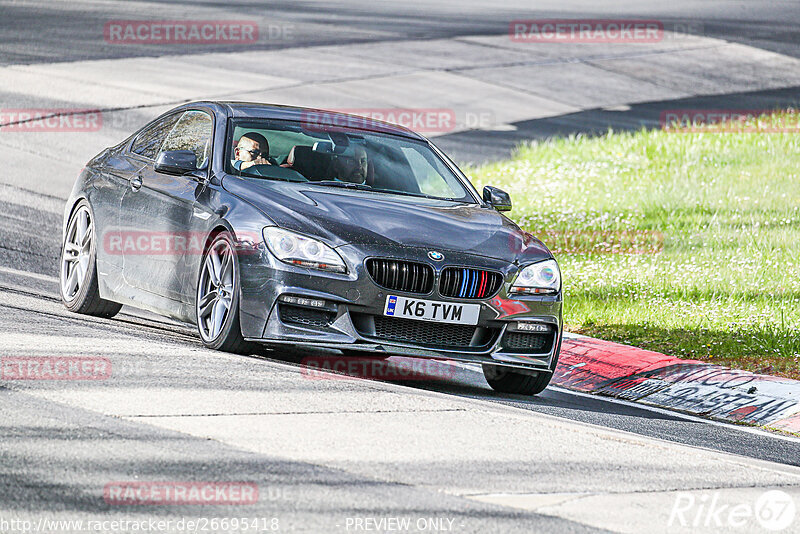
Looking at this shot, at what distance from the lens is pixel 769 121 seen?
81.8ft

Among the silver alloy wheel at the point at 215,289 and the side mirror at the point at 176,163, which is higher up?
the side mirror at the point at 176,163

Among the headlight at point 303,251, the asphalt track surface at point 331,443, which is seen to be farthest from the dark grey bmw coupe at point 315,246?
the asphalt track surface at point 331,443

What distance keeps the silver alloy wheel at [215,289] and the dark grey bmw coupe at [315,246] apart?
0.5 inches

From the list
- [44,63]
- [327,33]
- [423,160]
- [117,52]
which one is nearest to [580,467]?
[423,160]

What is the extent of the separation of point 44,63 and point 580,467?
18.9 meters

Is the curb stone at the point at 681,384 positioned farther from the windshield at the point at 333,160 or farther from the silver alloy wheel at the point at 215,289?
the silver alloy wheel at the point at 215,289

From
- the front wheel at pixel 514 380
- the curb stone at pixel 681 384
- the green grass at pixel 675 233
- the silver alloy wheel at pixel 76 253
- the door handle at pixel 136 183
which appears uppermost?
the door handle at pixel 136 183

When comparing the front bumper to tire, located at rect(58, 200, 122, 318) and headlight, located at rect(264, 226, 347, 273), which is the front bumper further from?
tire, located at rect(58, 200, 122, 318)

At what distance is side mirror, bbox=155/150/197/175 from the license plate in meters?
1.72

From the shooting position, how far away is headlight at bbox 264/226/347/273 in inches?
311

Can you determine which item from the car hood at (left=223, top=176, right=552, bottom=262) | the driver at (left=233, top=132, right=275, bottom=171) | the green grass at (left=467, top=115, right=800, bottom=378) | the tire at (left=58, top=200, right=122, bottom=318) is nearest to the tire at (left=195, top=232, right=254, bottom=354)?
the car hood at (left=223, top=176, right=552, bottom=262)

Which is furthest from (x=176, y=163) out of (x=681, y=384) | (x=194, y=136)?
(x=681, y=384)

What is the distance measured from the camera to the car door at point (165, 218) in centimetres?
880

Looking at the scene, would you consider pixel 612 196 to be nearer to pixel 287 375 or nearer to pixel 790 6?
pixel 287 375
